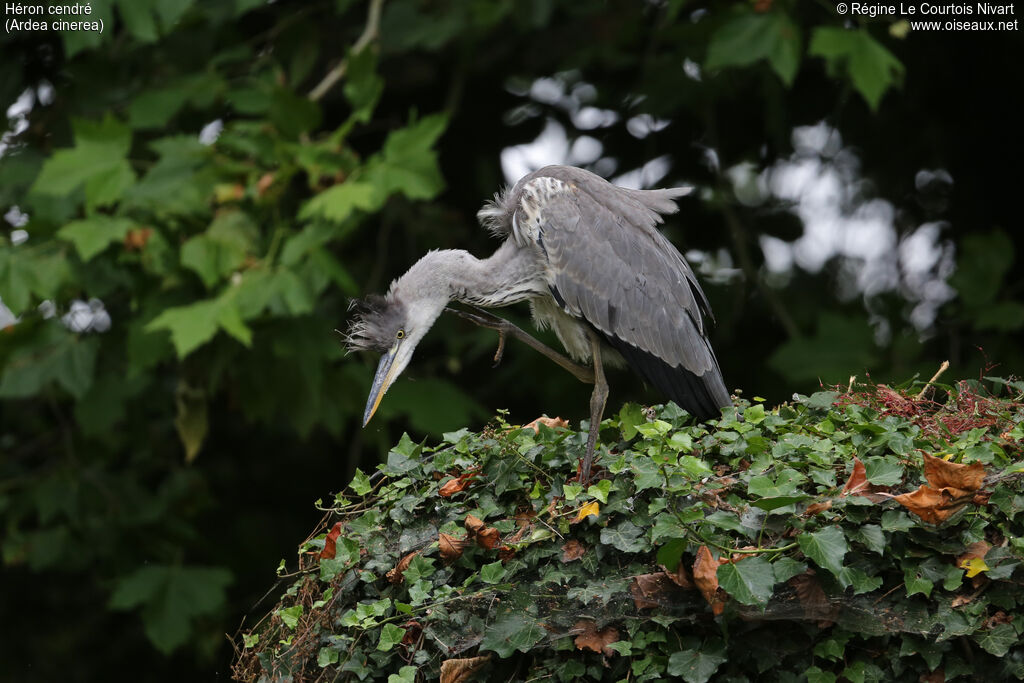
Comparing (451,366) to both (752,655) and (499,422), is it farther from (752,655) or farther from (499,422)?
(752,655)

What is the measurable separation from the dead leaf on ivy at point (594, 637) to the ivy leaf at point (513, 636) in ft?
0.30

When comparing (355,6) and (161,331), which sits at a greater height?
(355,6)

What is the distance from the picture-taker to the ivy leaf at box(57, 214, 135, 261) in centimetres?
471

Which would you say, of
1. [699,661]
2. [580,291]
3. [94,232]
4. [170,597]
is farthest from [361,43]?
[699,661]

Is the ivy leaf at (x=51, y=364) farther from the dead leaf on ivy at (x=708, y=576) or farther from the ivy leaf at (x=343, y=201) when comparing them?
the dead leaf on ivy at (x=708, y=576)

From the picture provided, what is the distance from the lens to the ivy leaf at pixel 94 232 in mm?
4711

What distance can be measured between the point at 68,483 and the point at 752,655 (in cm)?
505

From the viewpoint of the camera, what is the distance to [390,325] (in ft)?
12.5

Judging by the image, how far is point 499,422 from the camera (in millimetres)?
3275

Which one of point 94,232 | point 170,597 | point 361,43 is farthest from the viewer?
point 170,597

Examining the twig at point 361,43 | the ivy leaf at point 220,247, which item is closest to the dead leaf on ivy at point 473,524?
the ivy leaf at point 220,247

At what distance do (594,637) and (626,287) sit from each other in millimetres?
1462

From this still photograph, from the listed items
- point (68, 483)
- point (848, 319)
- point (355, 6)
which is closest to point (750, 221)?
point (848, 319)

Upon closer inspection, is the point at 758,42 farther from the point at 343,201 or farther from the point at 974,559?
the point at 974,559
